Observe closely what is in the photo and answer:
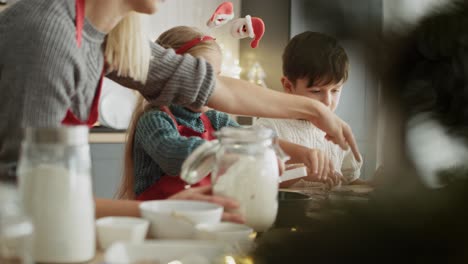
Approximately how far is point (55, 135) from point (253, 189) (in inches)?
12.2

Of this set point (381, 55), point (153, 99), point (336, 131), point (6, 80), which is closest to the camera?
point (381, 55)

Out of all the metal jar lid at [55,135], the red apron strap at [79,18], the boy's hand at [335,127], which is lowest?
the boy's hand at [335,127]

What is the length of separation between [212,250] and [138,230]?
10 centimetres

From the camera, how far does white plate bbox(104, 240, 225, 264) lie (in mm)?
580

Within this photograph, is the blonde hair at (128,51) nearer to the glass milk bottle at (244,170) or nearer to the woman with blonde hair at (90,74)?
the woman with blonde hair at (90,74)

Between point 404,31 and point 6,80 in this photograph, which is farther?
point 6,80

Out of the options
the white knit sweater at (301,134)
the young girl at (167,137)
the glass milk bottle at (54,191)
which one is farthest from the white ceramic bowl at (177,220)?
the white knit sweater at (301,134)

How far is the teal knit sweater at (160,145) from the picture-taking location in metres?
1.27

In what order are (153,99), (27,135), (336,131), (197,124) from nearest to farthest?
(27,135) → (336,131) → (153,99) → (197,124)

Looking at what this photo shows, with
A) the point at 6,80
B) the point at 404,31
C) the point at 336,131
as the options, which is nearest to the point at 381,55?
the point at 404,31

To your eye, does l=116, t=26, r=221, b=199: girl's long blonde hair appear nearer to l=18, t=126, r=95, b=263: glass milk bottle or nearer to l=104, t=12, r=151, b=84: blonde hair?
l=104, t=12, r=151, b=84: blonde hair

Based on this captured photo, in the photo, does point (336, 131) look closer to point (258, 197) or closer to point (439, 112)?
point (258, 197)

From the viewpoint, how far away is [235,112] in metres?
1.21

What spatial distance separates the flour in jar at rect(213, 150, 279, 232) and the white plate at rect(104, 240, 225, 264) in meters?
0.14
